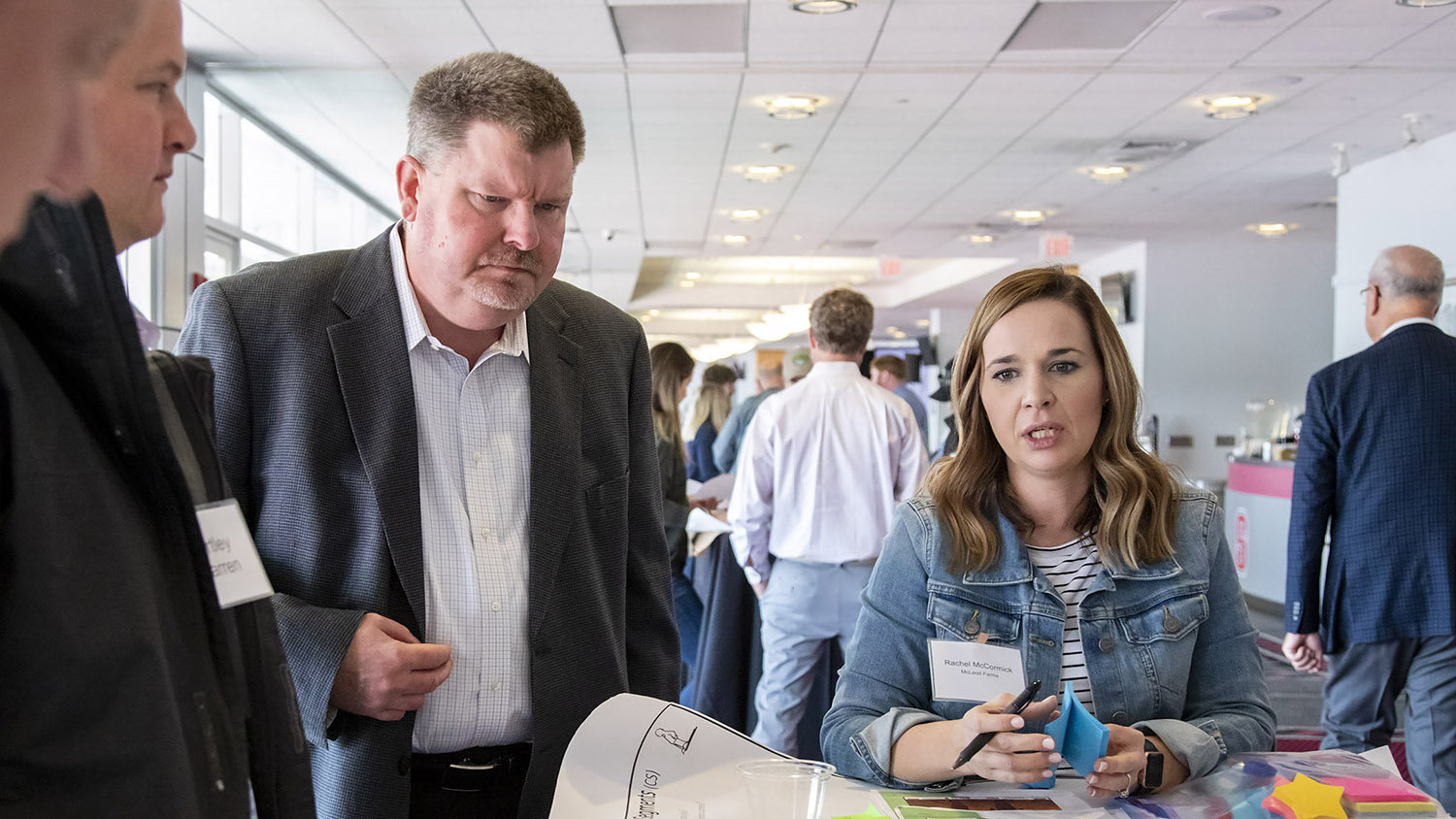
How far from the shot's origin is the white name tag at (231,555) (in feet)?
2.70

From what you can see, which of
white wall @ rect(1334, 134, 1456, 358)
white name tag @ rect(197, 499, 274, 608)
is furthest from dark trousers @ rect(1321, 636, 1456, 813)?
white wall @ rect(1334, 134, 1456, 358)

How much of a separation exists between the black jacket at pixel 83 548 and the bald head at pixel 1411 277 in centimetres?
386

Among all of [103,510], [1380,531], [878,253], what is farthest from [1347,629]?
[878,253]

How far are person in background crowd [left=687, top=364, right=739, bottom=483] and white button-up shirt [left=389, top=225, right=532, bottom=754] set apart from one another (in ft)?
16.9

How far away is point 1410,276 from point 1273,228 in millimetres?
8061

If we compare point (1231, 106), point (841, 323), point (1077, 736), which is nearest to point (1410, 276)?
point (841, 323)

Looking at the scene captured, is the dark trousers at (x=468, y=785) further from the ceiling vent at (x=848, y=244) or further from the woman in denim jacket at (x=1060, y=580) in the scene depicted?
the ceiling vent at (x=848, y=244)

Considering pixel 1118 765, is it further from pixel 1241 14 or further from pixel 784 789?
pixel 1241 14

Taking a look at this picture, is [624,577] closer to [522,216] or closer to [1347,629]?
[522,216]

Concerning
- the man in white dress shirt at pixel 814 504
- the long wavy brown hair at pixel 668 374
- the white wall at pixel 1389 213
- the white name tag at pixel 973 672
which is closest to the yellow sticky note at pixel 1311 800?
the white name tag at pixel 973 672

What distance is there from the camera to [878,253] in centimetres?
1299

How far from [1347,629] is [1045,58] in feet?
10.8

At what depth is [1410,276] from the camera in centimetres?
358

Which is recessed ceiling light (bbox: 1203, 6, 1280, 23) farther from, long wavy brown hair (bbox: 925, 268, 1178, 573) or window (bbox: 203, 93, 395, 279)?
window (bbox: 203, 93, 395, 279)
